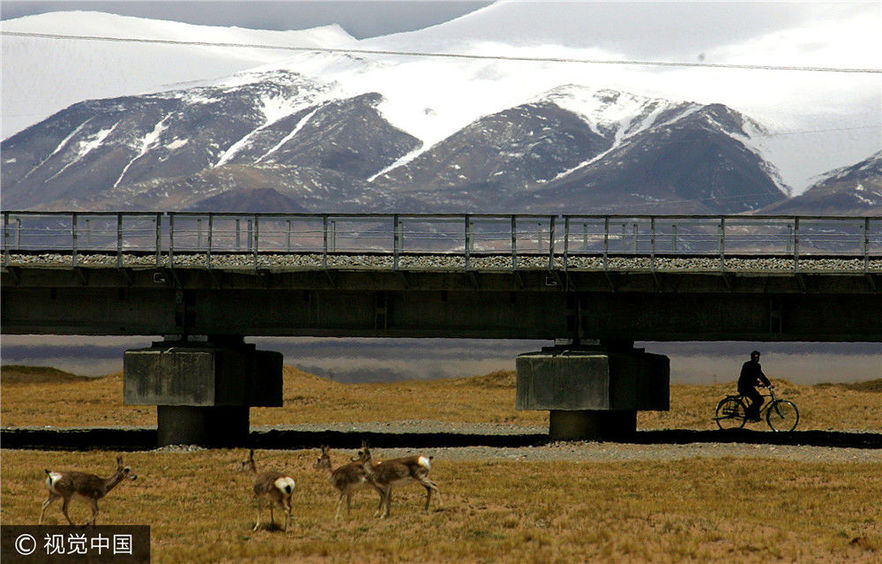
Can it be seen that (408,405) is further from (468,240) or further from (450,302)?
(468,240)

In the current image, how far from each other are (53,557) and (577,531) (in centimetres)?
962

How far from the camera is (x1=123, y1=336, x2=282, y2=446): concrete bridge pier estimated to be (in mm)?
43688

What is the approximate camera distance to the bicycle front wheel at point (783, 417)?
147 feet

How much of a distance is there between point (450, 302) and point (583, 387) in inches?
217

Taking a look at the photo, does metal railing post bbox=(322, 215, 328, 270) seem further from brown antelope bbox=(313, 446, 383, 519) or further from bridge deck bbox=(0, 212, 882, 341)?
brown antelope bbox=(313, 446, 383, 519)

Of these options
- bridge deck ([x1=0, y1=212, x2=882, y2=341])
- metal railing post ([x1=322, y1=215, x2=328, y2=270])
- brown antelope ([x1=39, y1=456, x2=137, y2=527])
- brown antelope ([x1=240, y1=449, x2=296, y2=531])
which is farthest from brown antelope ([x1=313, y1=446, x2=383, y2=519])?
metal railing post ([x1=322, y1=215, x2=328, y2=270])

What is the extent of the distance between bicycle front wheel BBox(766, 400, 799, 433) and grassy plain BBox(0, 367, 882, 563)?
658cm

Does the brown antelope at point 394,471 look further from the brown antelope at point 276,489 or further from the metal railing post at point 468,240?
the metal railing post at point 468,240

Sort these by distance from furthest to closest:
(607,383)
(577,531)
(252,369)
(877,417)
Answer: (877,417)
(252,369)
(607,383)
(577,531)

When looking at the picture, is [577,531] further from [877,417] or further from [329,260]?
[877,417]

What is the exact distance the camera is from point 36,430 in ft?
175

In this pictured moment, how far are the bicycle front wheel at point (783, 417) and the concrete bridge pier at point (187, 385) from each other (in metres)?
18.7

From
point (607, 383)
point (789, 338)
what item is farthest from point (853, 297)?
point (607, 383)

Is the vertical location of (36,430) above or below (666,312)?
below
